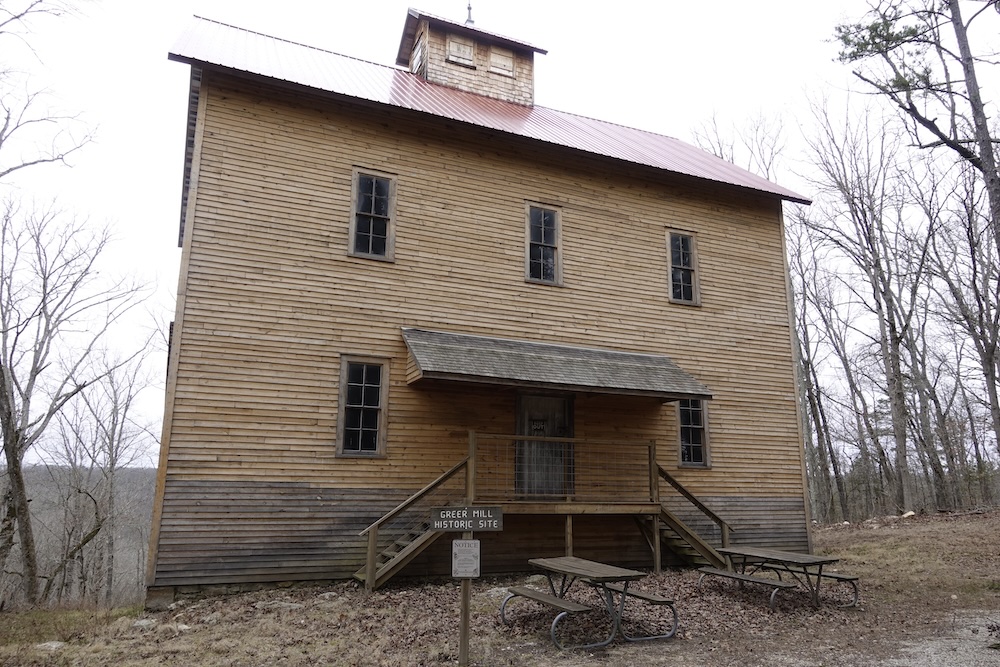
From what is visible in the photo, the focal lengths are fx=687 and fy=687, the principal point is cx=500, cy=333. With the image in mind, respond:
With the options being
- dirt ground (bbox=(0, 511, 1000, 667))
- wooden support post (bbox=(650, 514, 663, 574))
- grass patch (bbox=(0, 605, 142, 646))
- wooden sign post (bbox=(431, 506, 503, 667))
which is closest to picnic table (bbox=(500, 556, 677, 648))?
dirt ground (bbox=(0, 511, 1000, 667))

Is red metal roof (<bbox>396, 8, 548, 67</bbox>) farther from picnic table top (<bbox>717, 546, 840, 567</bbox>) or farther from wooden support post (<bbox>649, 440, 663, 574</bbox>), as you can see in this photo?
picnic table top (<bbox>717, 546, 840, 567</bbox>)

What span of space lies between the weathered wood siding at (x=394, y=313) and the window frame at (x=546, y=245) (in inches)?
5.3

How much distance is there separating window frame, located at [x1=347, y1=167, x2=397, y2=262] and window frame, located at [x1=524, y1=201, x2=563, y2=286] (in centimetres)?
258

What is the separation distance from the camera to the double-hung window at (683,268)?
1437 cm

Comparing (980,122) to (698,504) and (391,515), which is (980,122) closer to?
(698,504)

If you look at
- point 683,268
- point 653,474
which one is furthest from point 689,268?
point 653,474

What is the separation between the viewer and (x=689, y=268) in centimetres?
1451

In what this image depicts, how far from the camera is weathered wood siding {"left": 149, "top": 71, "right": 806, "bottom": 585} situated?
33.5 feet

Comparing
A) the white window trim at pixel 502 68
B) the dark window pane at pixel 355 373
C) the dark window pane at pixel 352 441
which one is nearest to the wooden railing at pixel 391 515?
the dark window pane at pixel 352 441

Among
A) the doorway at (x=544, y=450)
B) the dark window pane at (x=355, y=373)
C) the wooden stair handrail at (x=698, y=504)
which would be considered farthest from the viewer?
the wooden stair handrail at (x=698, y=504)

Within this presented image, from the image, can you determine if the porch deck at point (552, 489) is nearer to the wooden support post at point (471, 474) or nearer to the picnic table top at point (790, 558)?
the wooden support post at point (471, 474)

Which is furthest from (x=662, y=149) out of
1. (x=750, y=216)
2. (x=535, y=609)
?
(x=535, y=609)

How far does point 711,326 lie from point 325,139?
8464mm

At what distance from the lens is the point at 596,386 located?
11.4 meters
